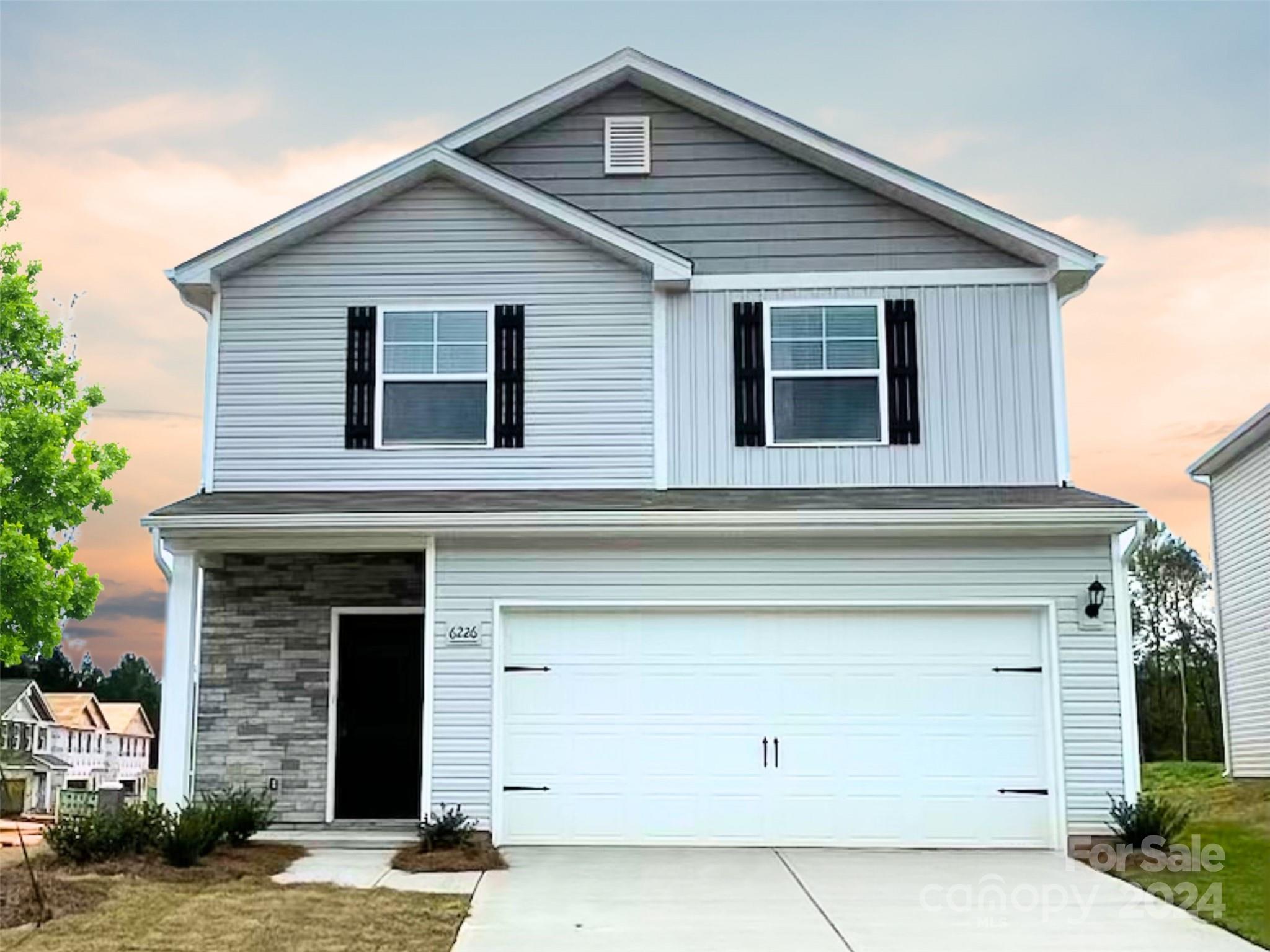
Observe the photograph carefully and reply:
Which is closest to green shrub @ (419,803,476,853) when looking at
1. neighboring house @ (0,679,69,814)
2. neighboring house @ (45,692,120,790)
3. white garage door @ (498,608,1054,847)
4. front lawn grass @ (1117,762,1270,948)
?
white garage door @ (498,608,1054,847)


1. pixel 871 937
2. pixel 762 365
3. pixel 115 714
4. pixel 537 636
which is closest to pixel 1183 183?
pixel 762 365

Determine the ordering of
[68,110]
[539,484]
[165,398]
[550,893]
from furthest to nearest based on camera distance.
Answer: [165,398]
[68,110]
[539,484]
[550,893]

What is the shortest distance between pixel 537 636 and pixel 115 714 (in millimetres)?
23797

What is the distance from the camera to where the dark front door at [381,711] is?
42.8 ft

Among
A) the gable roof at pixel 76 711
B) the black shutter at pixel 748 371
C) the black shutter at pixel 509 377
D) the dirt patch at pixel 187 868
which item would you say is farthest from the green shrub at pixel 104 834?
the gable roof at pixel 76 711

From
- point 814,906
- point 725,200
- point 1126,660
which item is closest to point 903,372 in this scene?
point 725,200

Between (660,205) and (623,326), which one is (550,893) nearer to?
(623,326)

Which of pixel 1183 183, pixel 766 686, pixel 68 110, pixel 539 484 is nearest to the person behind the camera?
pixel 766 686

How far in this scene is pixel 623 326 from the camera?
1291 centimetres

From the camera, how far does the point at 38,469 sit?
2398cm

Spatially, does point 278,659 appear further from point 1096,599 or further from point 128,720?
point 128,720

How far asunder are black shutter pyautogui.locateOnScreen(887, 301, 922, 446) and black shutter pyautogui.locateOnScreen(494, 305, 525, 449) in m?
3.42

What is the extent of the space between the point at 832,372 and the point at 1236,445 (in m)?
11.0

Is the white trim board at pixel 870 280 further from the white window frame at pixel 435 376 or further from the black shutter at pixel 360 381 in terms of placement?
the black shutter at pixel 360 381
